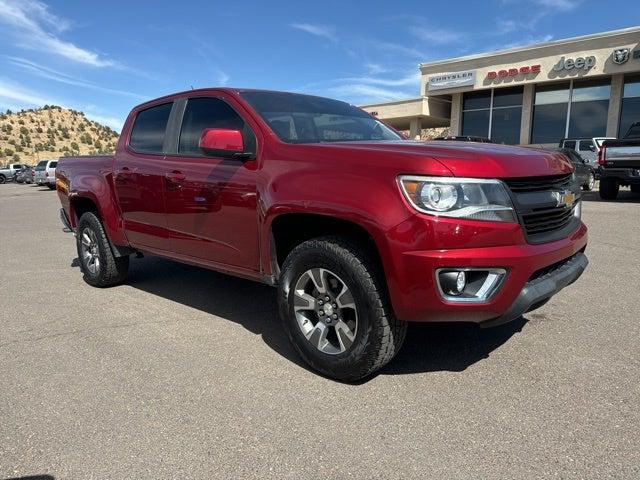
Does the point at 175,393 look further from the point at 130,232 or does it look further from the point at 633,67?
the point at 633,67

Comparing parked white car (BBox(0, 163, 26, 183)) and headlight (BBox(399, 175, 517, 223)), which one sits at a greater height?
headlight (BBox(399, 175, 517, 223))

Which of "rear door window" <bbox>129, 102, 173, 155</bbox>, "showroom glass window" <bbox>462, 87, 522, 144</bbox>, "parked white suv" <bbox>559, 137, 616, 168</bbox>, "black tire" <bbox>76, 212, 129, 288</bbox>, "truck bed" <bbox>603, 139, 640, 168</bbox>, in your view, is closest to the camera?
"rear door window" <bbox>129, 102, 173, 155</bbox>

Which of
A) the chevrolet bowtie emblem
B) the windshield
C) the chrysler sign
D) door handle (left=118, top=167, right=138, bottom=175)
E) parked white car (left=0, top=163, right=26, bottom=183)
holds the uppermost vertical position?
the chrysler sign

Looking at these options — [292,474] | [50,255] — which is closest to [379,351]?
[292,474]

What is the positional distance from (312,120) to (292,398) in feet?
7.21

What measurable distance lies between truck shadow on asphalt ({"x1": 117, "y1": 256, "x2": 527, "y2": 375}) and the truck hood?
1352 mm

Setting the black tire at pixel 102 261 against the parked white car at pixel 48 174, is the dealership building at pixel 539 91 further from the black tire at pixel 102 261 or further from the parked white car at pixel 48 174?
the black tire at pixel 102 261

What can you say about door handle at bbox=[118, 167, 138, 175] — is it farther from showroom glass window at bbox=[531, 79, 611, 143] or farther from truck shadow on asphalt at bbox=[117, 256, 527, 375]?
showroom glass window at bbox=[531, 79, 611, 143]

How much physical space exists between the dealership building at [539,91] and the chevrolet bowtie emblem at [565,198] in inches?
937

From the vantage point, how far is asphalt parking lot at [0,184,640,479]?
2531 mm

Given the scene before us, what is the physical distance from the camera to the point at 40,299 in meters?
5.38

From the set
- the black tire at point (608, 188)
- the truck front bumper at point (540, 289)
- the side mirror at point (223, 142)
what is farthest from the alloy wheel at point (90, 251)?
the black tire at point (608, 188)

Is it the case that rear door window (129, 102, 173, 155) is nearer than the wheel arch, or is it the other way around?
the wheel arch

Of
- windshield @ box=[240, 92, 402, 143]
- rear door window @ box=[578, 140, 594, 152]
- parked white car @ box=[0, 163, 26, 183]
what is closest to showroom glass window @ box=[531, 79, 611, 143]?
rear door window @ box=[578, 140, 594, 152]
